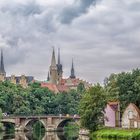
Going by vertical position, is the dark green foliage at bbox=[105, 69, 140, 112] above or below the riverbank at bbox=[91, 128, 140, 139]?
above

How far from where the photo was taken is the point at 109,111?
8431cm

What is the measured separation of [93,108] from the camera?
7638cm

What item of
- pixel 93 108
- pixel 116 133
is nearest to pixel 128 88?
pixel 93 108

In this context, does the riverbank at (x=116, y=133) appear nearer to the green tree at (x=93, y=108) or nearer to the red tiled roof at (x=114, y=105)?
the green tree at (x=93, y=108)

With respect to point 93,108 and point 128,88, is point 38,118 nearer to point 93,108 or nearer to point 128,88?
point 128,88

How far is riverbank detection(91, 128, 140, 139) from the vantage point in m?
65.7

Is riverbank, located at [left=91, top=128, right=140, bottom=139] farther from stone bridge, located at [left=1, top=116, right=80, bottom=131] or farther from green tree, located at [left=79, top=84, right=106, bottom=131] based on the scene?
stone bridge, located at [left=1, top=116, right=80, bottom=131]

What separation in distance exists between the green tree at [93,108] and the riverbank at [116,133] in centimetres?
149

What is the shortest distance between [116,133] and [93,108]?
647cm

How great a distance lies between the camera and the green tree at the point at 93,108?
76.2 m

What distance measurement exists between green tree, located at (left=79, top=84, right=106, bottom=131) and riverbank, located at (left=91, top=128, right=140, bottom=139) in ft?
4.88

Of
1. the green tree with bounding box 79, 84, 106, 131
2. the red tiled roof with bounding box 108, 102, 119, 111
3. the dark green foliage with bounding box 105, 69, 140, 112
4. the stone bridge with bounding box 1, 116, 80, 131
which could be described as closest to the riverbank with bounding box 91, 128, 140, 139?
the green tree with bounding box 79, 84, 106, 131

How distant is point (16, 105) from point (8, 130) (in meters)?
10.6

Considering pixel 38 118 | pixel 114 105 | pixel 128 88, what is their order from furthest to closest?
pixel 38 118, pixel 114 105, pixel 128 88
